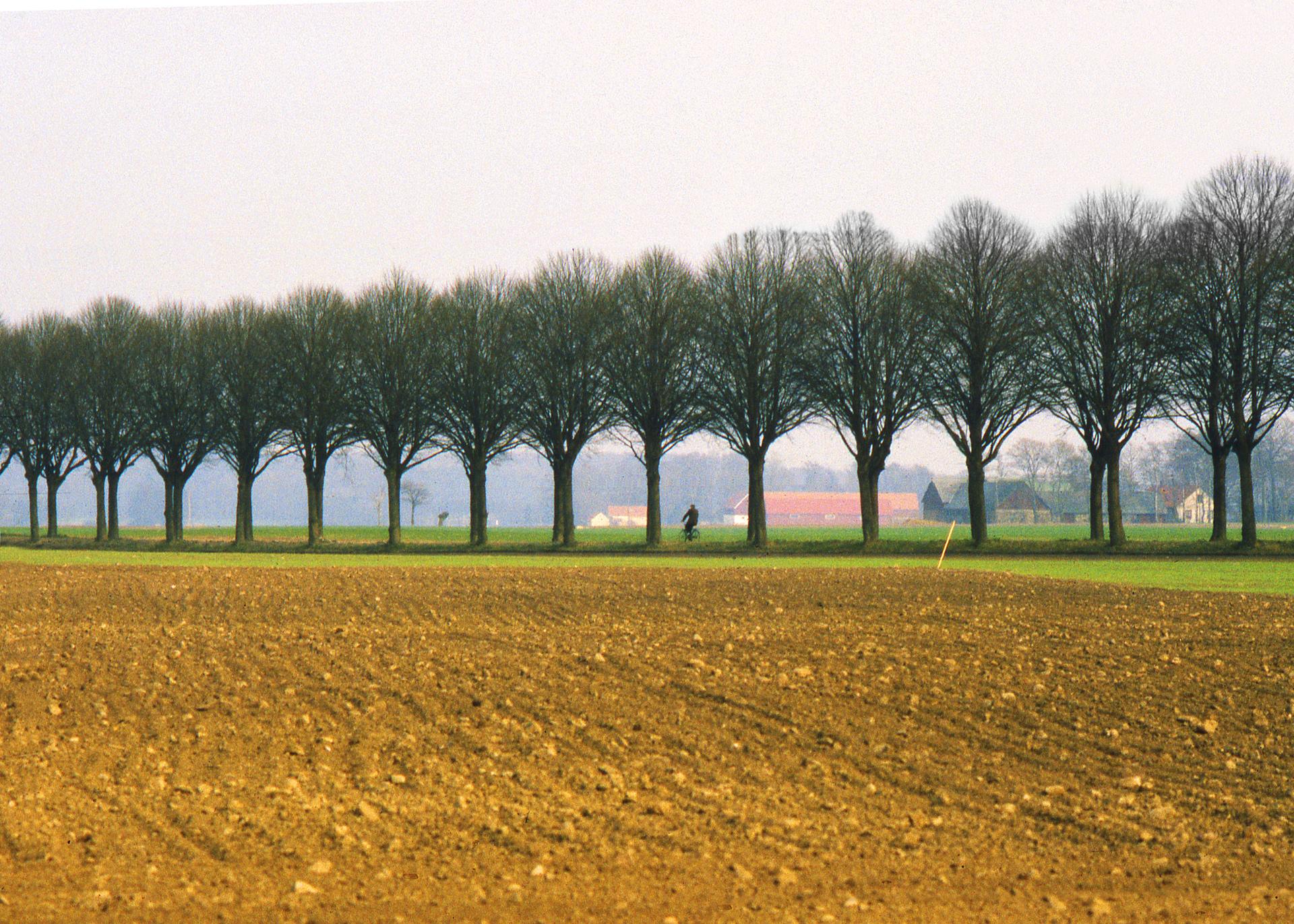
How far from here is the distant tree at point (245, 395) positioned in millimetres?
58031

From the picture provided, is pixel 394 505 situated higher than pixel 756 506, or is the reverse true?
pixel 394 505

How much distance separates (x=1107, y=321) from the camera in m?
47.0

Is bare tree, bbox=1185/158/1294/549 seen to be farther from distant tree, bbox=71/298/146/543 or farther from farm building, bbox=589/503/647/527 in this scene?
farm building, bbox=589/503/647/527

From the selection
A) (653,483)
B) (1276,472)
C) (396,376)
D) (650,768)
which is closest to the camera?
(650,768)

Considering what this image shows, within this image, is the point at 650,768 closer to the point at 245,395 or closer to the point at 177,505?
the point at 245,395

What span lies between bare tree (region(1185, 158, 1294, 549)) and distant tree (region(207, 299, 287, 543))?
40.5 meters

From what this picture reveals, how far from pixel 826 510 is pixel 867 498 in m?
92.9

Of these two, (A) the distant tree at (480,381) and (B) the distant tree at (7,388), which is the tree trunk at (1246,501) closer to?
(A) the distant tree at (480,381)

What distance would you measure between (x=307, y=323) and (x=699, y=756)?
1995 inches

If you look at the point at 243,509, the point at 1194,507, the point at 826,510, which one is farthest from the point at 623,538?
the point at 1194,507

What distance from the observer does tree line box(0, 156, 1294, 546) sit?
46.1 meters

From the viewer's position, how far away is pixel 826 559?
40625 mm

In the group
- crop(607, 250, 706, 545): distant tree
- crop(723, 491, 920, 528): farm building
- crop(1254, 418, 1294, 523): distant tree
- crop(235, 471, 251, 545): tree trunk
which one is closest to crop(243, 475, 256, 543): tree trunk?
crop(235, 471, 251, 545): tree trunk

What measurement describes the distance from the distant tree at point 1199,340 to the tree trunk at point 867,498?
11839 millimetres
